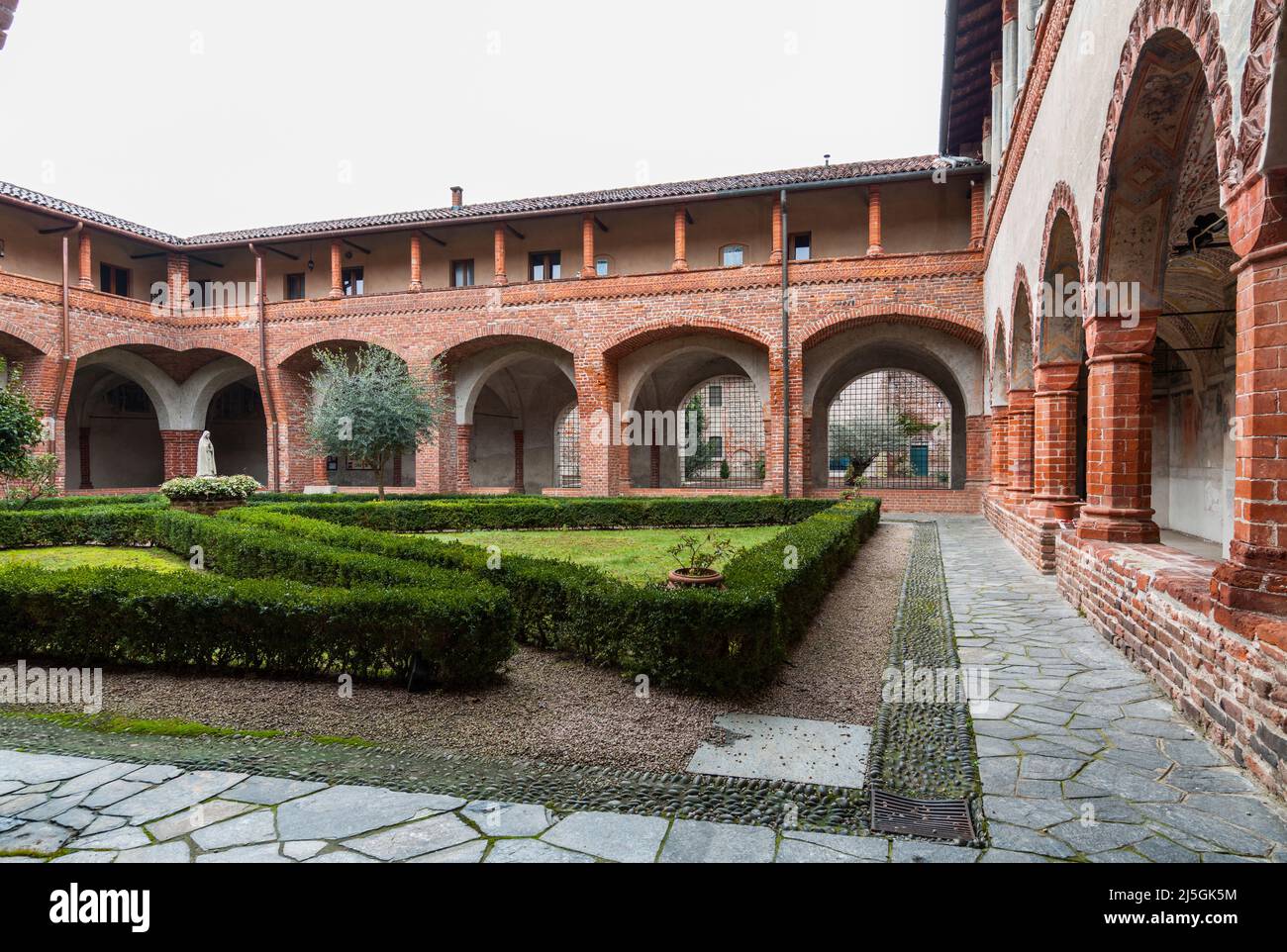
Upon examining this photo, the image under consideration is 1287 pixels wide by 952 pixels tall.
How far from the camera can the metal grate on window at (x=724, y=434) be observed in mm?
33062

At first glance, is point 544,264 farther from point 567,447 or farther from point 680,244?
point 567,447

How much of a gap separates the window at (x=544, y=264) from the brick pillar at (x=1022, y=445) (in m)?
12.9

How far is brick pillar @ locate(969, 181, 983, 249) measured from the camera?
15688mm

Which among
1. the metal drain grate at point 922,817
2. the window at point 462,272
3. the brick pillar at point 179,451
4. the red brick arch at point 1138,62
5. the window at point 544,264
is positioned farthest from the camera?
the brick pillar at point 179,451

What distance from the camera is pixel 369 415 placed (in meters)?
16.0

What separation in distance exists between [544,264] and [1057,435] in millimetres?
15139

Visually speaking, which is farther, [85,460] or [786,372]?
[85,460]

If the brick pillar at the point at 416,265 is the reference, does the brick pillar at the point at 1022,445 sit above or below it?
below

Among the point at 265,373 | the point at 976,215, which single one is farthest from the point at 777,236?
the point at 265,373

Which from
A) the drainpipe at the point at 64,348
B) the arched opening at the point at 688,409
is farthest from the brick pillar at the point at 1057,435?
the drainpipe at the point at 64,348

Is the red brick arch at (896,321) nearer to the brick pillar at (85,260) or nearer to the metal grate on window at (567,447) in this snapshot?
the metal grate on window at (567,447)

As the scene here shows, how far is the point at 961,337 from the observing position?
1652 cm

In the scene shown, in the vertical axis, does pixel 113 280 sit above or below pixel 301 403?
above
